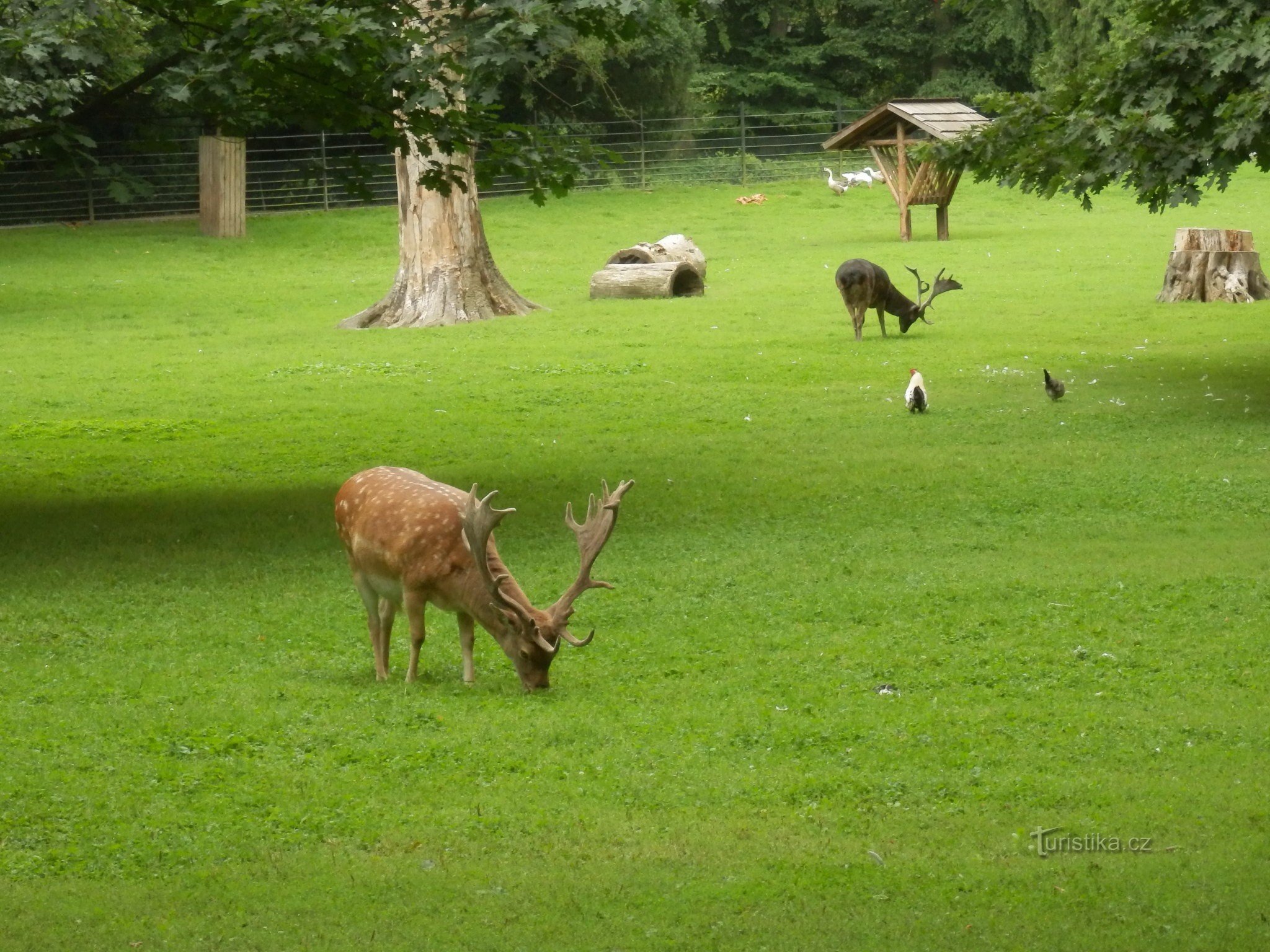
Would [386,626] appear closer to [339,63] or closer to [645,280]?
[339,63]

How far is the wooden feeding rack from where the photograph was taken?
1422 inches

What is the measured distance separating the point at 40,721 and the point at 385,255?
28360 millimetres

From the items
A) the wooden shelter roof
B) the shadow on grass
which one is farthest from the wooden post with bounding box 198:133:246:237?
the shadow on grass

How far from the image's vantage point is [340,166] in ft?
101

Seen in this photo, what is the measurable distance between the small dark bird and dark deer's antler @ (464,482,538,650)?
10.7m

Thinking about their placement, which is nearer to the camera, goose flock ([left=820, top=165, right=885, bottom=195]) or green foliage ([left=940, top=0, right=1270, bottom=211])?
green foliage ([left=940, top=0, right=1270, bottom=211])

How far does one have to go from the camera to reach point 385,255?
35844mm

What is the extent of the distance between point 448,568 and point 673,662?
1.47 metres

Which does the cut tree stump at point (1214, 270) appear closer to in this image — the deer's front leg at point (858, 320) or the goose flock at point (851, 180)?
the deer's front leg at point (858, 320)

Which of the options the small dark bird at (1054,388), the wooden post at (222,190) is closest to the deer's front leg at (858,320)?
the small dark bird at (1054,388)

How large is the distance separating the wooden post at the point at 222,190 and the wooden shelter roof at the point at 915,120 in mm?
12990

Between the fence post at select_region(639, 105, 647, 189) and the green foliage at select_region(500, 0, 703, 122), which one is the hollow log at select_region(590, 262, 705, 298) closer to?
the green foliage at select_region(500, 0, 703, 122)

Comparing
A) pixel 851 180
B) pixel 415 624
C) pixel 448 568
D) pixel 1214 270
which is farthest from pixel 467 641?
pixel 851 180

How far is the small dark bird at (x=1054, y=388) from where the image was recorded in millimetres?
17734
